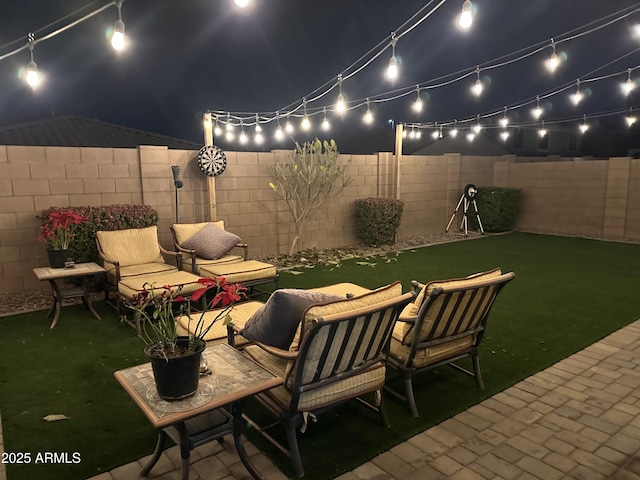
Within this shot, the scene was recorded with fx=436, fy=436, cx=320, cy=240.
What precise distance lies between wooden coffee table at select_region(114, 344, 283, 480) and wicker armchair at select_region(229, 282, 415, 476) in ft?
0.60

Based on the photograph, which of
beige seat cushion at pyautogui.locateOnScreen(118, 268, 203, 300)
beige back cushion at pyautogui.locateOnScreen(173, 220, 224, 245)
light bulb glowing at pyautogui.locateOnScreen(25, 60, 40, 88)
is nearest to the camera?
light bulb glowing at pyautogui.locateOnScreen(25, 60, 40, 88)

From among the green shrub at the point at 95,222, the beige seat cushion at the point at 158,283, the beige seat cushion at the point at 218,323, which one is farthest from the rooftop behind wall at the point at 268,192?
the beige seat cushion at the point at 218,323

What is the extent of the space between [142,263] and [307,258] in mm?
2992

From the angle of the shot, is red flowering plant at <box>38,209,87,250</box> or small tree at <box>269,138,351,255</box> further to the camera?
small tree at <box>269,138,351,255</box>

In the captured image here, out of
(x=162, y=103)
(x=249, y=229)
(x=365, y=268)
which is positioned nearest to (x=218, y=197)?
(x=249, y=229)

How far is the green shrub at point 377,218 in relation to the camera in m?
8.62

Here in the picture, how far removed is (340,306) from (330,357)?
27 centimetres

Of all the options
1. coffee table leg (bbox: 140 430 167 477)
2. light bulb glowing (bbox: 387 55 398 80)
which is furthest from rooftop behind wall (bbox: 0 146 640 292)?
coffee table leg (bbox: 140 430 167 477)

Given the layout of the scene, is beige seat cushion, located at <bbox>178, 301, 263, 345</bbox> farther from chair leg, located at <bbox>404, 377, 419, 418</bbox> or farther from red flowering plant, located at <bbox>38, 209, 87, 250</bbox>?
red flowering plant, located at <bbox>38, 209, 87, 250</bbox>

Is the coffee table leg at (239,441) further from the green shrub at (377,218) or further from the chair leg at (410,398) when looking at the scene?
the green shrub at (377,218)

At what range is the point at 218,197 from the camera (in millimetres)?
7016

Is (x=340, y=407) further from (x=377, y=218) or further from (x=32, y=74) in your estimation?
(x=377, y=218)

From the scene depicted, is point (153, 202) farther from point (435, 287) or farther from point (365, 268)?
point (435, 287)

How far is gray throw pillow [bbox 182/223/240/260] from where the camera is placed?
570cm
